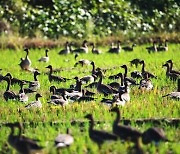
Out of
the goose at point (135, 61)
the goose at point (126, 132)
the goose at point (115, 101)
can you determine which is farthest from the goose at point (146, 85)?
the goose at point (126, 132)

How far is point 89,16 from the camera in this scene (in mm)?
28531

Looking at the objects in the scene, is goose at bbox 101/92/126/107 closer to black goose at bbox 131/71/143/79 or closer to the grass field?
the grass field

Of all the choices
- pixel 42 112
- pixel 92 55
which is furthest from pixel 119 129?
pixel 92 55

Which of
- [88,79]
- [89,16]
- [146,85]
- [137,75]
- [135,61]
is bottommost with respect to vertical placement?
[146,85]

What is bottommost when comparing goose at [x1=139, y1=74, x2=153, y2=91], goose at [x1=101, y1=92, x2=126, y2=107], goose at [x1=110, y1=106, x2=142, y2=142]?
goose at [x1=110, y1=106, x2=142, y2=142]

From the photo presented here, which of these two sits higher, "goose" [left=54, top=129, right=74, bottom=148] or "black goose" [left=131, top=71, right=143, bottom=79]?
"black goose" [left=131, top=71, right=143, bottom=79]

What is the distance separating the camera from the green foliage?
90.3ft

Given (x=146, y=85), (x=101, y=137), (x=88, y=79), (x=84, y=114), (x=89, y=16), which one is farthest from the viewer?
(x=89, y=16)

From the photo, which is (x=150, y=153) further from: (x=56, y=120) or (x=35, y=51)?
(x=35, y=51)

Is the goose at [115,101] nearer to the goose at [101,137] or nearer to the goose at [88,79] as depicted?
the goose at [101,137]

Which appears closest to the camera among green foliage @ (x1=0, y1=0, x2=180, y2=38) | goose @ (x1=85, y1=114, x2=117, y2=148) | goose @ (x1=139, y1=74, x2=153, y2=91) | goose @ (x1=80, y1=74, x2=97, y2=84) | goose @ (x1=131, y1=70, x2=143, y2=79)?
goose @ (x1=85, y1=114, x2=117, y2=148)

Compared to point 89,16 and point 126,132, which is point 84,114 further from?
point 89,16

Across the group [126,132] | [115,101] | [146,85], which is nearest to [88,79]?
[146,85]

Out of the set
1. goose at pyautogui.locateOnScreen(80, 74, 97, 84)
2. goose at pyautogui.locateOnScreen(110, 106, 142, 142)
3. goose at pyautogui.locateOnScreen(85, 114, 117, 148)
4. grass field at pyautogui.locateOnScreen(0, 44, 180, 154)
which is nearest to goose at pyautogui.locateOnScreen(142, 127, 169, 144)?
grass field at pyautogui.locateOnScreen(0, 44, 180, 154)
